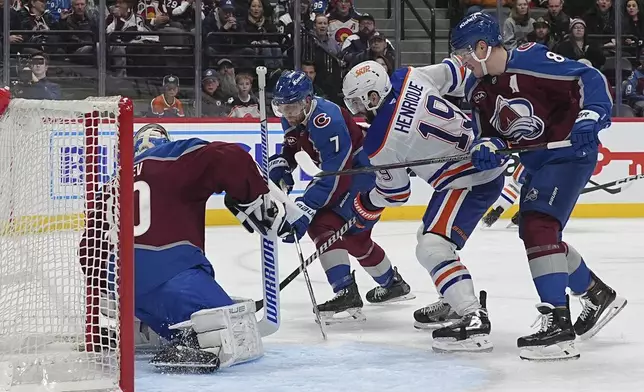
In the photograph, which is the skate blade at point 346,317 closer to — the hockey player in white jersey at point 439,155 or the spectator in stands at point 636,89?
the hockey player in white jersey at point 439,155

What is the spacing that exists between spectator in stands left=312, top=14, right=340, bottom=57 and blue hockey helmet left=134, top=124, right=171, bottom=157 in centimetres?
470

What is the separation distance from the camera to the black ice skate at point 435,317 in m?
3.89

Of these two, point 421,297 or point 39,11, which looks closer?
point 421,297

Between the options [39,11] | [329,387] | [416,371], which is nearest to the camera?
[329,387]

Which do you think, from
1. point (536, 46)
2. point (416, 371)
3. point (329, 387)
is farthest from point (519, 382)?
point (536, 46)

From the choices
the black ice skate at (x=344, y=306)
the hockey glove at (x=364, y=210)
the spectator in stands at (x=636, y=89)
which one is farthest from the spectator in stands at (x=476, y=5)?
the black ice skate at (x=344, y=306)

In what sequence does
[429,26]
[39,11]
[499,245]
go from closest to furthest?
[499,245]
[39,11]
[429,26]

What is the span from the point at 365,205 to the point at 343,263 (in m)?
0.27

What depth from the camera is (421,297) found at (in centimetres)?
457

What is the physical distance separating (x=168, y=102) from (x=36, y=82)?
2.88 feet

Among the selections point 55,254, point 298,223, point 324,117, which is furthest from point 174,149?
point 324,117

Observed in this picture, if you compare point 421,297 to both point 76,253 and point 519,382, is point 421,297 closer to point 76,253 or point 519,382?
point 519,382

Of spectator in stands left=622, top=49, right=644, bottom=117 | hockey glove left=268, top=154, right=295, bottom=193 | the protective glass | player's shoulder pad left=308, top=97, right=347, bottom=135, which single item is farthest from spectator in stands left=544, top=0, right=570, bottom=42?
the protective glass

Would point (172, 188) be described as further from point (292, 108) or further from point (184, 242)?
point (292, 108)
